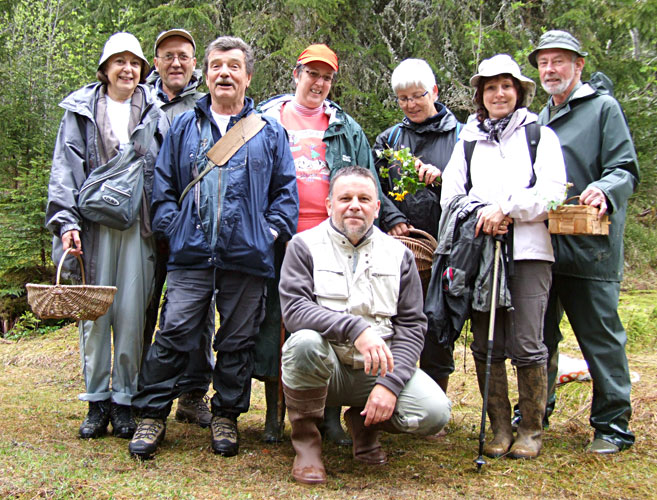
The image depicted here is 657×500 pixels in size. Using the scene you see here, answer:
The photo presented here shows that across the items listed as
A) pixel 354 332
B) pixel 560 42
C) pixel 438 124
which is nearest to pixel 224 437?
pixel 354 332

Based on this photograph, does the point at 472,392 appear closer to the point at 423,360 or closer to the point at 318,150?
the point at 423,360

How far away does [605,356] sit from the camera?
3.98 m

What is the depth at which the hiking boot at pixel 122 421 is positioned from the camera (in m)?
3.95

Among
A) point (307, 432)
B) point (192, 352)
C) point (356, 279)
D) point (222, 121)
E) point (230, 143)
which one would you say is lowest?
point (307, 432)

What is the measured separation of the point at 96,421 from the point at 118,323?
66cm

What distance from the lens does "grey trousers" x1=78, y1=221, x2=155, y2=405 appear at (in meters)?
3.99

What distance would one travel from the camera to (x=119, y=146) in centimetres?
405

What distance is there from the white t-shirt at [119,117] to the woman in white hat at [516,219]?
2.22 meters

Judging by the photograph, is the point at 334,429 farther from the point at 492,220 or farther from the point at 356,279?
the point at 492,220

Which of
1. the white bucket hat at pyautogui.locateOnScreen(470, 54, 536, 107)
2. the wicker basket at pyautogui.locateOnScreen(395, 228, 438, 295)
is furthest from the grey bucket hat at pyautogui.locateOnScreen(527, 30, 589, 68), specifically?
the wicker basket at pyautogui.locateOnScreen(395, 228, 438, 295)

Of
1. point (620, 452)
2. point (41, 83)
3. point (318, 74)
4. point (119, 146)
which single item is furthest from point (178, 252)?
point (41, 83)

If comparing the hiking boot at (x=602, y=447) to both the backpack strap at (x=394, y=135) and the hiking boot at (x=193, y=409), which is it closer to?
the backpack strap at (x=394, y=135)

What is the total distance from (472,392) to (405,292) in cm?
249

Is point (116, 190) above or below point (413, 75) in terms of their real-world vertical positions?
below
